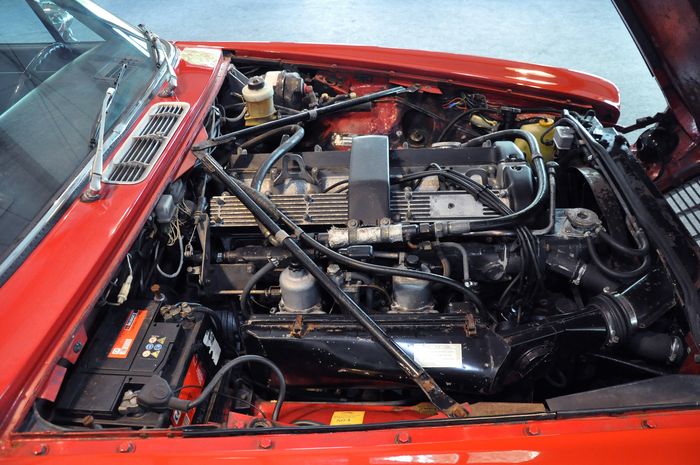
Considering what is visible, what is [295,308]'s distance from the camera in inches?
61.8

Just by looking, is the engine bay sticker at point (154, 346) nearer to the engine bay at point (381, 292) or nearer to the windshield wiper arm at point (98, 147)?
the engine bay at point (381, 292)

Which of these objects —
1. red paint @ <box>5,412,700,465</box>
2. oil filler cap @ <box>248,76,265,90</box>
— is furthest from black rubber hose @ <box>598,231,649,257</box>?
oil filler cap @ <box>248,76,265,90</box>

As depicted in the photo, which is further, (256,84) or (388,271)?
(256,84)

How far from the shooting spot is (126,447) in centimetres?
109

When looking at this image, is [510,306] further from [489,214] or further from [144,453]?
[144,453]

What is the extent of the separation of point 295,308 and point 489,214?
0.67 metres

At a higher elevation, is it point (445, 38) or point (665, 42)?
point (445, 38)

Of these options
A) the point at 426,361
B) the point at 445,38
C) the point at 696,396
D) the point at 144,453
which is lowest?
the point at 144,453

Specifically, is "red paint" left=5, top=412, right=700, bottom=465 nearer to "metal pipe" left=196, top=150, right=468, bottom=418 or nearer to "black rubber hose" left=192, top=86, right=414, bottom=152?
"metal pipe" left=196, top=150, right=468, bottom=418

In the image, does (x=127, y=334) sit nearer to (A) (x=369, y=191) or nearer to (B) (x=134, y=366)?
(B) (x=134, y=366)

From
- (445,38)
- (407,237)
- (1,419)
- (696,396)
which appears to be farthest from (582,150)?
(445,38)

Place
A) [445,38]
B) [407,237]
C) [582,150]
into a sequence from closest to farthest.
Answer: [407,237] → [582,150] → [445,38]

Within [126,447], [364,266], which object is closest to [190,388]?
[126,447]

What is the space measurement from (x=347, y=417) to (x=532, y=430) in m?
0.60
